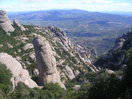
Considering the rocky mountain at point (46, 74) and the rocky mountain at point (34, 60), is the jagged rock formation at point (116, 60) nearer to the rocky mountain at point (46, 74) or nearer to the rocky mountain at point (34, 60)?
Result: the rocky mountain at point (46, 74)

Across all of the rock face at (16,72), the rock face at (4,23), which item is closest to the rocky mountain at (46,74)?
the rock face at (16,72)

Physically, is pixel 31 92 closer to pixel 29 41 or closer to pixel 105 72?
pixel 105 72

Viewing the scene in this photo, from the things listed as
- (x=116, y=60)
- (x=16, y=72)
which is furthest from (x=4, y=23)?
(x=16, y=72)

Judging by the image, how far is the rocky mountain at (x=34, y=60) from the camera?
72375 millimetres

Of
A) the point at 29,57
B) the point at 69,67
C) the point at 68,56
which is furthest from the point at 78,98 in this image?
the point at 68,56

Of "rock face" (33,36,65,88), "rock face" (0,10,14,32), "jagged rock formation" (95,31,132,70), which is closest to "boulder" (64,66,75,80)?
"jagged rock formation" (95,31,132,70)

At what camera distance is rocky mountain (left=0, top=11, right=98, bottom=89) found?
72375mm

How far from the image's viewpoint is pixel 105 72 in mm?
102562

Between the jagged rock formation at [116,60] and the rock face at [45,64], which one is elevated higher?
the rock face at [45,64]

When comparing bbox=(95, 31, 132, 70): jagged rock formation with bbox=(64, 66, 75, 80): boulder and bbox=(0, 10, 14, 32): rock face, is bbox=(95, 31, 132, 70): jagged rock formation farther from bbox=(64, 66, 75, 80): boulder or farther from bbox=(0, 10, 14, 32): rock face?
bbox=(0, 10, 14, 32): rock face

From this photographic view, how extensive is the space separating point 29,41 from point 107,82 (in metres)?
75.4

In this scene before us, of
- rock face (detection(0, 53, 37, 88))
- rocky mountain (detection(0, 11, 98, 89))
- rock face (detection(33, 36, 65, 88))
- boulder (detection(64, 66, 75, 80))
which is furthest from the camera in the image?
boulder (detection(64, 66, 75, 80))

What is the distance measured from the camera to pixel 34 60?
109 meters

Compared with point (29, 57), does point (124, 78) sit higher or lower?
higher
